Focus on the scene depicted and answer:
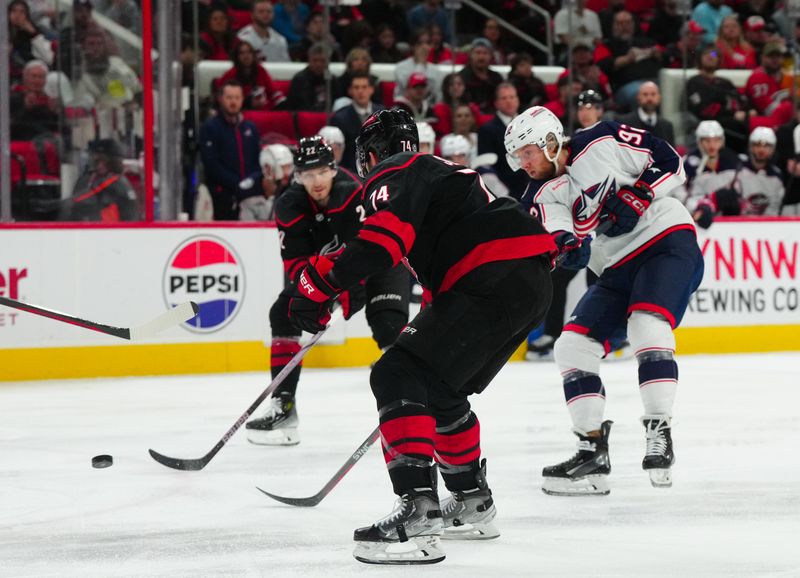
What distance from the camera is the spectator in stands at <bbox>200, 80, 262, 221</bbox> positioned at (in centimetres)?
756

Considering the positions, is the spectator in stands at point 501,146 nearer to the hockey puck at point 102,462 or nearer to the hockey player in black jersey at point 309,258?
the hockey player in black jersey at point 309,258

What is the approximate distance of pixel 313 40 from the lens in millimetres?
8711

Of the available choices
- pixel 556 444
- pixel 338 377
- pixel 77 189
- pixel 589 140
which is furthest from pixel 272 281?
pixel 589 140

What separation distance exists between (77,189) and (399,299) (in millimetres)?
2631

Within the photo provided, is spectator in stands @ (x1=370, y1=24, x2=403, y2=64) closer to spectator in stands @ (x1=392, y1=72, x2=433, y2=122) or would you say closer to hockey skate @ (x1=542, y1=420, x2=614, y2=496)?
spectator in stands @ (x1=392, y1=72, x2=433, y2=122)

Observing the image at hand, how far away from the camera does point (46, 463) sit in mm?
4496

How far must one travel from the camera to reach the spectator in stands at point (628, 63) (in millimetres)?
9125

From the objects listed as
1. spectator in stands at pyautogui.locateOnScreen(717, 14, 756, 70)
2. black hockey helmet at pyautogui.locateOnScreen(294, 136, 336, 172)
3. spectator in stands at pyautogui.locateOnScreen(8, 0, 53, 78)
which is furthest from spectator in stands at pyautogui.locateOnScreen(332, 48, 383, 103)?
black hockey helmet at pyautogui.locateOnScreen(294, 136, 336, 172)

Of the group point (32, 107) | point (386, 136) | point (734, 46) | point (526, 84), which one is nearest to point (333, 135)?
point (32, 107)

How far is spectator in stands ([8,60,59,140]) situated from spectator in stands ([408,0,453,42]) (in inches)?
118

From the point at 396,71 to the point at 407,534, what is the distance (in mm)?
6139

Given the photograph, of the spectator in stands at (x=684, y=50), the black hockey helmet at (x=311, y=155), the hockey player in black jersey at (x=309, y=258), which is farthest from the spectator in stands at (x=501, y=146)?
the black hockey helmet at (x=311, y=155)

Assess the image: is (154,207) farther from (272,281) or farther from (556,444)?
(556,444)

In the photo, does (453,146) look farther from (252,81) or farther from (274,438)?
(274,438)
